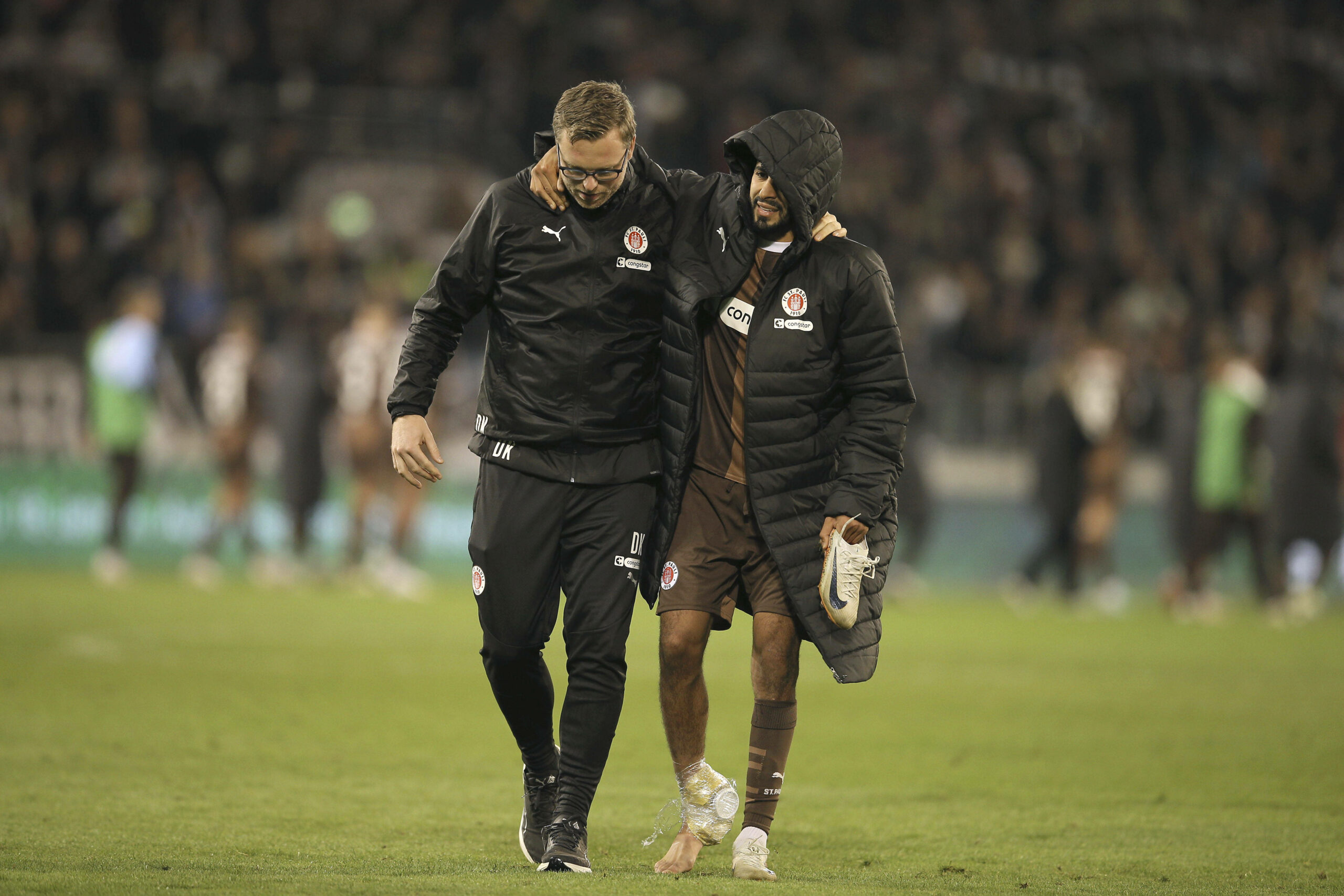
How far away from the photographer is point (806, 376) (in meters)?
5.09

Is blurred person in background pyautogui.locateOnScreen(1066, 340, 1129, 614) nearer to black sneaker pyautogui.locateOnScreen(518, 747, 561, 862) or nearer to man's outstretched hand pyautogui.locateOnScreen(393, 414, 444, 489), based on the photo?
black sneaker pyautogui.locateOnScreen(518, 747, 561, 862)

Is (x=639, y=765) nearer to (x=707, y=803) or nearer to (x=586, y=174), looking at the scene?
(x=707, y=803)

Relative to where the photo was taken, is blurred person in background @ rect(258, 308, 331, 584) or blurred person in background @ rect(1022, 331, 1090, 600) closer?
blurred person in background @ rect(1022, 331, 1090, 600)

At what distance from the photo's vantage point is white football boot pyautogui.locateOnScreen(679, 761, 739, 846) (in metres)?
5.13

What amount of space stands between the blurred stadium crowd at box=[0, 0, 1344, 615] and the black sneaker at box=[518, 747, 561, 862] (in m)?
10.2

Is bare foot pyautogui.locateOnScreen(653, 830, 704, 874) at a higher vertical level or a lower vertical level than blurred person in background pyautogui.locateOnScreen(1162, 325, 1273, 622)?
lower

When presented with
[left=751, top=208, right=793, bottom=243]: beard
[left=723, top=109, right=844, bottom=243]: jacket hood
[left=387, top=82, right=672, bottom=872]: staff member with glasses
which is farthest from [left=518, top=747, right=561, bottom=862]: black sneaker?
[left=723, top=109, right=844, bottom=243]: jacket hood

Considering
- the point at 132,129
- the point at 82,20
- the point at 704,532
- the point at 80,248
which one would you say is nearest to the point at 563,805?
the point at 704,532

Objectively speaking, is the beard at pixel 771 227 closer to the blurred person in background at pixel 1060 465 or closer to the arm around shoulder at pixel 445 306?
the arm around shoulder at pixel 445 306

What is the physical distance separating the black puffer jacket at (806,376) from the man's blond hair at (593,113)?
0.35 m

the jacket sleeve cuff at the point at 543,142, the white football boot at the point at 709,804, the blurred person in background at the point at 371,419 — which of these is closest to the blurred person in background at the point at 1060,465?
the blurred person in background at the point at 371,419

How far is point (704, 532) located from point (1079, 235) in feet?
58.5

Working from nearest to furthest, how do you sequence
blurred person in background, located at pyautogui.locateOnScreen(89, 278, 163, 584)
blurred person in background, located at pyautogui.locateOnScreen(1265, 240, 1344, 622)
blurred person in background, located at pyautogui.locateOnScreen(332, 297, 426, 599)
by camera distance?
1. blurred person in background, located at pyautogui.locateOnScreen(332, 297, 426, 599)
2. blurred person in background, located at pyautogui.locateOnScreen(89, 278, 163, 584)
3. blurred person in background, located at pyautogui.locateOnScreen(1265, 240, 1344, 622)

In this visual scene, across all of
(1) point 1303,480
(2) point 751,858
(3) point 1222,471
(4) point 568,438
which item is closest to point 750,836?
(2) point 751,858
